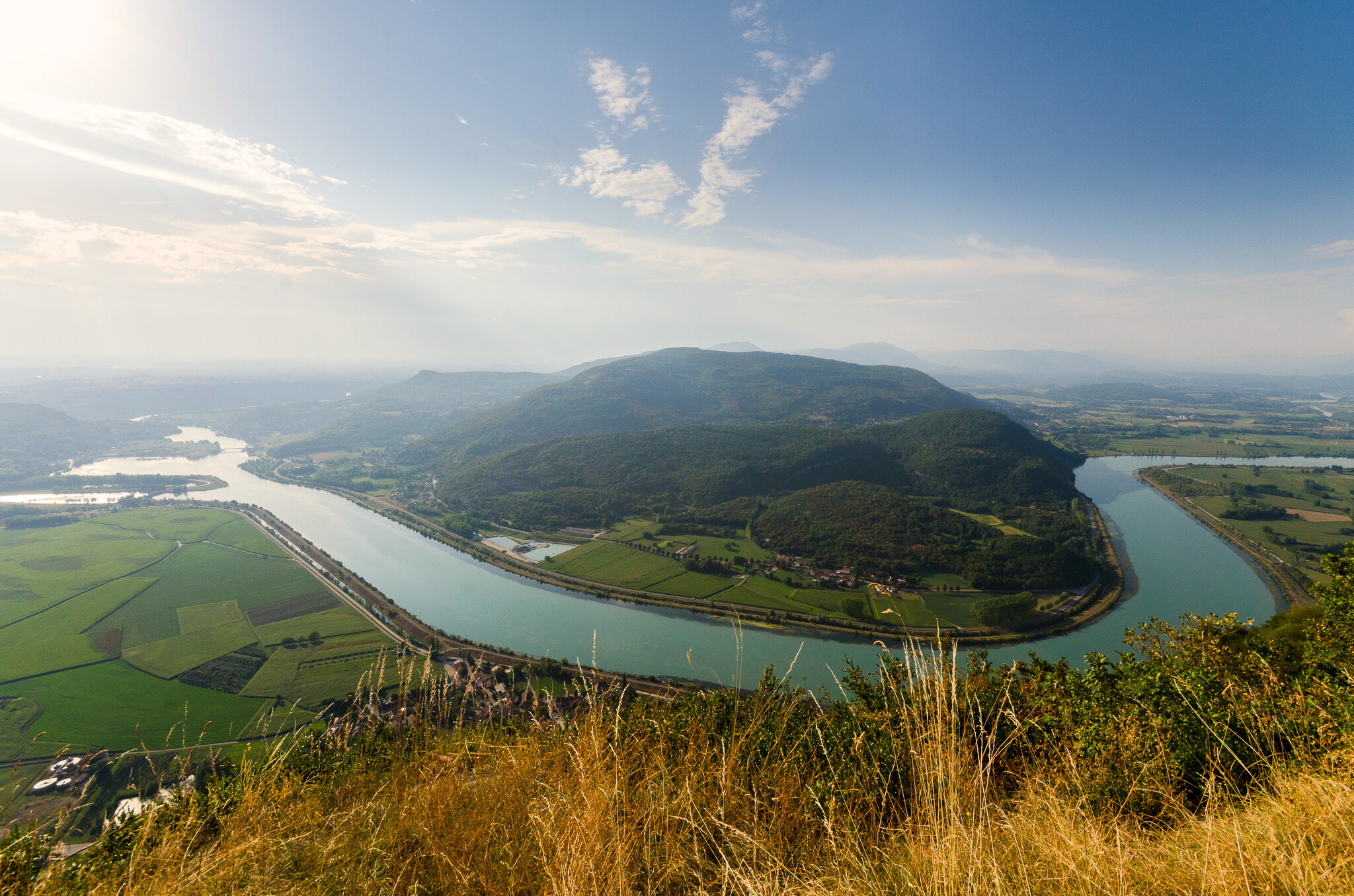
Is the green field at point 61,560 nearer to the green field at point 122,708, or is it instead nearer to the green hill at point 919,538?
the green field at point 122,708

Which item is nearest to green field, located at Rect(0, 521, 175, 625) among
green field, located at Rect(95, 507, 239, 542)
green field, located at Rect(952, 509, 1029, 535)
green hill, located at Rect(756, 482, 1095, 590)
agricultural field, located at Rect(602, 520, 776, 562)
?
green field, located at Rect(95, 507, 239, 542)

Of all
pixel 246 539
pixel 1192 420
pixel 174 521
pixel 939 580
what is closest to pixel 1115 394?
pixel 1192 420

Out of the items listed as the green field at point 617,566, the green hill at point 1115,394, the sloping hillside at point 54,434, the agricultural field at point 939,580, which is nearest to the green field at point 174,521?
the green field at point 617,566

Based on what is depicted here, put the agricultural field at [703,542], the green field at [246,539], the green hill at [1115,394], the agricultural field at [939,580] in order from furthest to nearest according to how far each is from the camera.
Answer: the green hill at [1115,394] < the green field at [246,539] < the agricultural field at [703,542] < the agricultural field at [939,580]

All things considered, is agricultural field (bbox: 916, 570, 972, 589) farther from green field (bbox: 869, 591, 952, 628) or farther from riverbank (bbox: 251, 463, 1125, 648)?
riverbank (bbox: 251, 463, 1125, 648)

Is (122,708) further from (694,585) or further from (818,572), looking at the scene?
(818,572)
